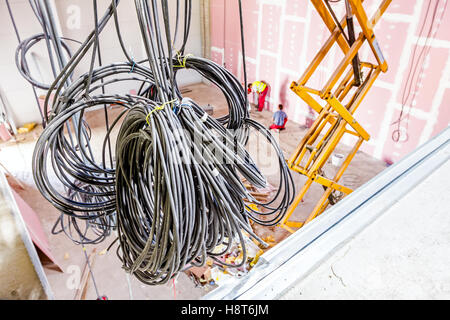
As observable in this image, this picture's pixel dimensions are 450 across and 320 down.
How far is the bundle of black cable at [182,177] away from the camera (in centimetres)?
91

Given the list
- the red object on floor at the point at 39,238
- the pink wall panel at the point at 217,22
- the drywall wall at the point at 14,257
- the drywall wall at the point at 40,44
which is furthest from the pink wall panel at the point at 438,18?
the red object on floor at the point at 39,238

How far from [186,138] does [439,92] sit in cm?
444

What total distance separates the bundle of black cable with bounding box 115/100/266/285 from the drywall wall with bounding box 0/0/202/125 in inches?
200

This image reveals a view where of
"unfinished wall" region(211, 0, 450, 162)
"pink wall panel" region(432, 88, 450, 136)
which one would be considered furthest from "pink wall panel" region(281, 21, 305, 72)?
"pink wall panel" region(432, 88, 450, 136)

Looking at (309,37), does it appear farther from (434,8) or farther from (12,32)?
(12,32)

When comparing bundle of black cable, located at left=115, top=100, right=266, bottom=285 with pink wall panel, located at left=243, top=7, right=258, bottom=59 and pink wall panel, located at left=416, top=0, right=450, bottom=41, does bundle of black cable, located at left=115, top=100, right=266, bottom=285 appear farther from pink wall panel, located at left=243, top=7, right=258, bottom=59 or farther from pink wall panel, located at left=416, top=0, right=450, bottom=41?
pink wall panel, located at left=243, top=7, right=258, bottom=59

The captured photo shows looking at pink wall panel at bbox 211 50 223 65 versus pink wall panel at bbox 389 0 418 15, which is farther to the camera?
pink wall panel at bbox 211 50 223 65

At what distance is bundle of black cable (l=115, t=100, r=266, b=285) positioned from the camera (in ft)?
2.98

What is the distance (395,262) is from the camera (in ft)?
3.08

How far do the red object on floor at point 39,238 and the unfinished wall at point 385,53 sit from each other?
4877 mm

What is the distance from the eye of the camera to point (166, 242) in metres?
0.95

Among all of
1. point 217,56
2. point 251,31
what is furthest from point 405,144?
point 217,56

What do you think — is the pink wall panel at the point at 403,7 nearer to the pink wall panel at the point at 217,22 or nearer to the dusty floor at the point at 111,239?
the dusty floor at the point at 111,239

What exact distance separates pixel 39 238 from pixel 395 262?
3577 millimetres
